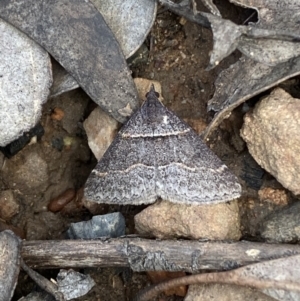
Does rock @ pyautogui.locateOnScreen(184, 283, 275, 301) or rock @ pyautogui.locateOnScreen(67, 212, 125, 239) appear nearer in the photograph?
rock @ pyautogui.locateOnScreen(184, 283, 275, 301)

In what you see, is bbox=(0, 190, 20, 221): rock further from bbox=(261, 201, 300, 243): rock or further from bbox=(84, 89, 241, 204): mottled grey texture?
bbox=(261, 201, 300, 243): rock

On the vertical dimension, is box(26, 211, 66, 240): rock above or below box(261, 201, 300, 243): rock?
below

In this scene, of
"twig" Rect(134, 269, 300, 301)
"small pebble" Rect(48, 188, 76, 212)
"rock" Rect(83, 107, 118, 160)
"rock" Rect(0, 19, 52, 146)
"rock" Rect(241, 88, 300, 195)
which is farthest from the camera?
"small pebble" Rect(48, 188, 76, 212)

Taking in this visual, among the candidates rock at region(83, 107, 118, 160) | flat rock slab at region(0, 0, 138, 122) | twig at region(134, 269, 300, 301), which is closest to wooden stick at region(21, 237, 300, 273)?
twig at region(134, 269, 300, 301)

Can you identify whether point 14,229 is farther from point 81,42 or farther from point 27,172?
point 81,42

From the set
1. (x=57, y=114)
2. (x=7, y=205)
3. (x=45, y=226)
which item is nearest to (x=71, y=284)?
(x=45, y=226)

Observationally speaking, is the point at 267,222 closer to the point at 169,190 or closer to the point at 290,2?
the point at 169,190
